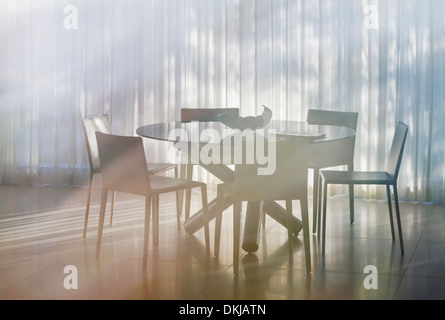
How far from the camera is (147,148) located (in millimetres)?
6496

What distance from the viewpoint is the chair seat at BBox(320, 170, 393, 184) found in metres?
4.39

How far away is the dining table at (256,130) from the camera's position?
418 centimetres

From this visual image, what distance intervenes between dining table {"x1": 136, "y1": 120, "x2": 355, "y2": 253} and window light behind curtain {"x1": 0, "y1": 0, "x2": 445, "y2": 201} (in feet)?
3.98

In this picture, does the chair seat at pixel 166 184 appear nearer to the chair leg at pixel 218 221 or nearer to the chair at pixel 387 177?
the chair leg at pixel 218 221

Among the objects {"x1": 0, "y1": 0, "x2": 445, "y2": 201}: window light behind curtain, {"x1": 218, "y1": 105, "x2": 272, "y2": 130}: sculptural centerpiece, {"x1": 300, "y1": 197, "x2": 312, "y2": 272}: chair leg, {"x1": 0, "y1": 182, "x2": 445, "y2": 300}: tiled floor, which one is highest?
{"x1": 0, "y1": 0, "x2": 445, "y2": 201}: window light behind curtain

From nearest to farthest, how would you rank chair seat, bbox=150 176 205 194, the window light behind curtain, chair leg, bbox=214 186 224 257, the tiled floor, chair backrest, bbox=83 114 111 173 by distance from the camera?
the tiled floor
chair seat, bbox=150 176 205 194
chair leg, bbox=214 186 224 257
chair backrest, bbox=83 114 111 173
the window light behind curtain

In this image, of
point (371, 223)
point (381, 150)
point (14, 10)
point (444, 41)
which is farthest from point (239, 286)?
point (14, 10)

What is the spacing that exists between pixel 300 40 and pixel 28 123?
2.74 meters

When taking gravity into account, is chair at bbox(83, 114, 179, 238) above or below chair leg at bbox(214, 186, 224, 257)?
above

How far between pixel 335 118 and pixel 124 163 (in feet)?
6.40

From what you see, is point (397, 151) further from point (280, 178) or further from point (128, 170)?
point (128, 170)

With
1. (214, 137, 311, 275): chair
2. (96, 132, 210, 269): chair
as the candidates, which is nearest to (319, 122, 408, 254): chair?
(214, 137, 311, 275): chair

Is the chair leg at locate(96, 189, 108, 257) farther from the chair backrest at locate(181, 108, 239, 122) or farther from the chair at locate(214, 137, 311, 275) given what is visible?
the chair backrest at locate(181, 108, 239, 122)

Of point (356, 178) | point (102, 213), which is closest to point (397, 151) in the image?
point (356, 178)
